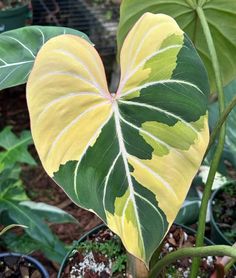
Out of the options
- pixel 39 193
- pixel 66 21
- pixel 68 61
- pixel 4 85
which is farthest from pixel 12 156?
pixel 66 21

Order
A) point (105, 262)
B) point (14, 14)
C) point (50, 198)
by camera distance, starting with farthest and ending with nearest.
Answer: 1. point (14, 14)
2. point (50, 198)
3. point (105, 262)

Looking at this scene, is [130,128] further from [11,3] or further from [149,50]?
[11,3]

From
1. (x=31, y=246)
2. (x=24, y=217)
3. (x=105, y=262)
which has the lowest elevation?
(x=31, y=246)

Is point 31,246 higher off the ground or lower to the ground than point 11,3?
lower

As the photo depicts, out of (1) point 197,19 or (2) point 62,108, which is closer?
(2) point 62,108

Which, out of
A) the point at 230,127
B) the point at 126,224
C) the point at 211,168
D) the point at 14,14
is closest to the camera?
the point at 126,224

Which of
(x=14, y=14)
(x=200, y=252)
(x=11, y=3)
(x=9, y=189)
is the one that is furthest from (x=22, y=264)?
(x=11, y=3)

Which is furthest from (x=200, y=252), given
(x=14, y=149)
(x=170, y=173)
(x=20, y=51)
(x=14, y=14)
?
(x=14, y=14)

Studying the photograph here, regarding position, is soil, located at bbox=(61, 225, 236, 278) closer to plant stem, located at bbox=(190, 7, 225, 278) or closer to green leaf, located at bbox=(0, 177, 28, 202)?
plant stem, located at bbox=(190, 7, 225, 278)

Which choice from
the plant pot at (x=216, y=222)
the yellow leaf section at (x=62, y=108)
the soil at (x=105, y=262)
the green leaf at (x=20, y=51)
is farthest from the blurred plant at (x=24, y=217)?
the yellow leaf section at (x=62, y=108)
